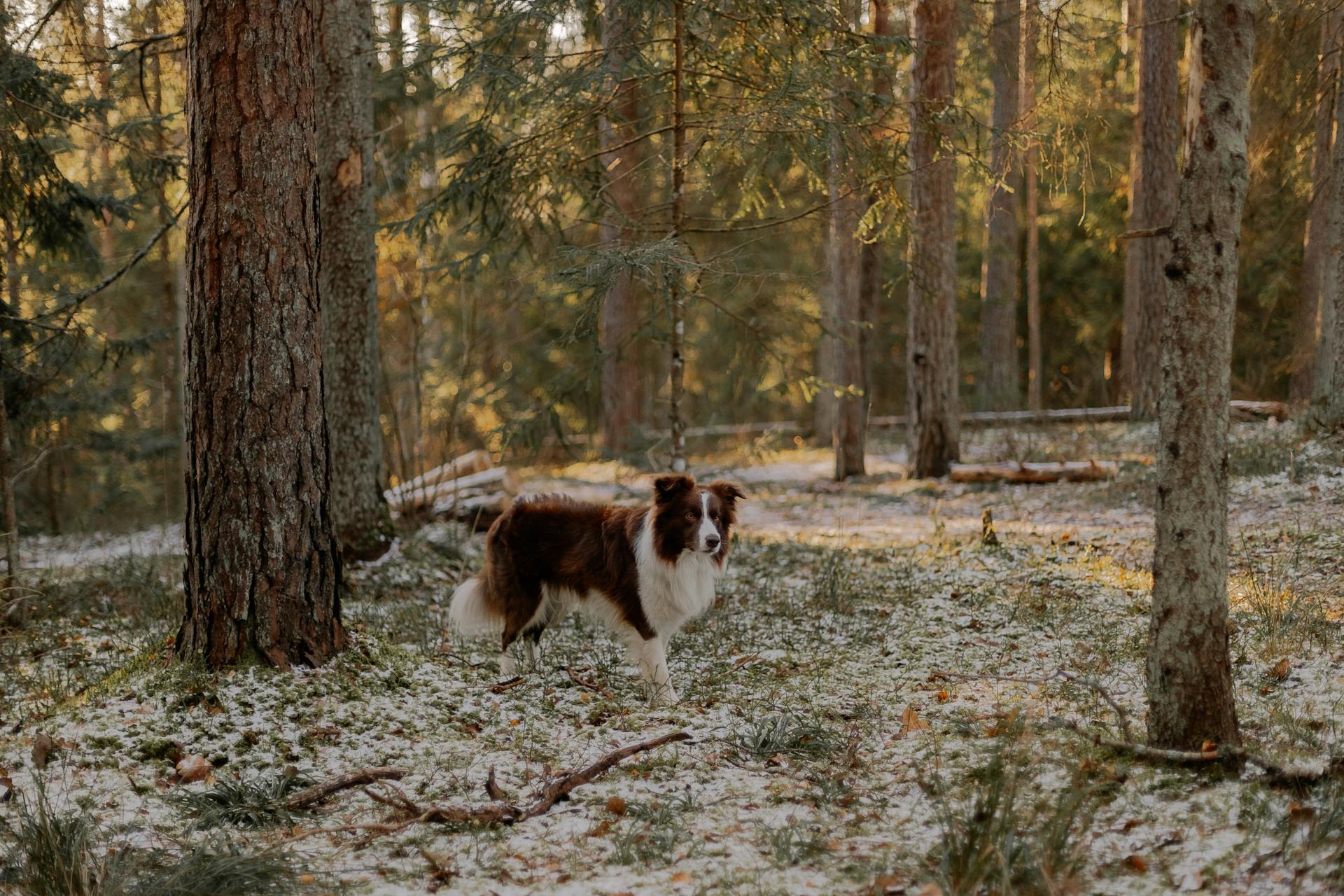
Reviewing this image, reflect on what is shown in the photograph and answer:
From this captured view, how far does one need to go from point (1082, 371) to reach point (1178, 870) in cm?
2872

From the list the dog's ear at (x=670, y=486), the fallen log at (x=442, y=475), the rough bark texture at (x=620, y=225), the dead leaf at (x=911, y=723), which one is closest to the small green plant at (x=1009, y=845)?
the dead leaf at (x=911, y=723)

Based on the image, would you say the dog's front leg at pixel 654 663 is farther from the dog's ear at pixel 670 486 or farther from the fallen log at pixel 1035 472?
the fallen log at pixel 1035 472

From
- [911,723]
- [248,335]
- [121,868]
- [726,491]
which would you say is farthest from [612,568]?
[121,868]

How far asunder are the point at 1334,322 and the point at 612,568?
28.8 ft

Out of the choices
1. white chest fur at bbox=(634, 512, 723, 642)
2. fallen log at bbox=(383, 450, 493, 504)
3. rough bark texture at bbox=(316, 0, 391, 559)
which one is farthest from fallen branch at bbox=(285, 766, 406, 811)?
fallen log at bbox=(383, 450, 493, 504)

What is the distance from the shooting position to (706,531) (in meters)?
6.16

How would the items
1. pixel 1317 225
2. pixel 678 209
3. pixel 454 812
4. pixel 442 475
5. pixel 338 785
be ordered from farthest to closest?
pixel 1317 225, pixel 442 475, pixel 678 209, pixel 338 785, pixel 454 812

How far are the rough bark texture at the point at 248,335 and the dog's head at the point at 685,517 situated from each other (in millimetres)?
2154

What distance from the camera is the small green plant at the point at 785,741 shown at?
4957mm

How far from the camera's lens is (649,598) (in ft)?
20.9

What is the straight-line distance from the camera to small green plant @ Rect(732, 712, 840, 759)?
4957mm

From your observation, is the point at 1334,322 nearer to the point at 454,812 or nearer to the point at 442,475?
the point at 442,475

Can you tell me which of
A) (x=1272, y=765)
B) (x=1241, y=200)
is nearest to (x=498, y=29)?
(x=1241, y=200)

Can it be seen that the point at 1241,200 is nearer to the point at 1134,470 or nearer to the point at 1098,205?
the point at 1134,470
